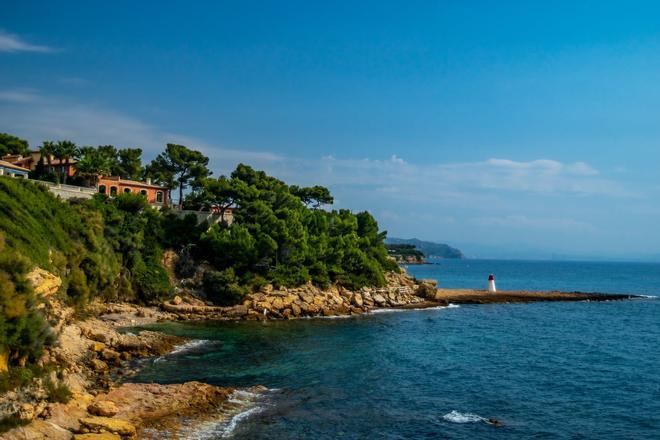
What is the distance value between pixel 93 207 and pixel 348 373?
3352cm

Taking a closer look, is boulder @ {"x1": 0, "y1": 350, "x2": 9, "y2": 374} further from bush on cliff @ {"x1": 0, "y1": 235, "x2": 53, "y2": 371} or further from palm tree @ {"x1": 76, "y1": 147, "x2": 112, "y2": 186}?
palm tree @ {"x1": 76, "y1": 147, "x2": 112, "y2": 186}

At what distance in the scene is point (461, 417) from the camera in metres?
24.8

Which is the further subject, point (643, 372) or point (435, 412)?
point (643, 372)

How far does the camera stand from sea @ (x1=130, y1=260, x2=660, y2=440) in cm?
2341

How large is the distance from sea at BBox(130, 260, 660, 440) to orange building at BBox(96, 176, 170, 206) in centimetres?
2611

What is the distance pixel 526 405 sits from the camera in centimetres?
2675

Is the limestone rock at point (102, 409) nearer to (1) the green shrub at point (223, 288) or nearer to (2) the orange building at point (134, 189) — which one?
(1) the green shrub at point (223, 288)

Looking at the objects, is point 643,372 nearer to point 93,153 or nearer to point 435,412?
point 435,412

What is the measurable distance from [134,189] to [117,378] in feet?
143

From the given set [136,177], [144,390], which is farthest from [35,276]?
[136,177]

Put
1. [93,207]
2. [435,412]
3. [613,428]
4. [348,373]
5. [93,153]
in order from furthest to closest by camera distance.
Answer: [93,153] < [93,207] < [348,373] < [435,412] < [613,428]

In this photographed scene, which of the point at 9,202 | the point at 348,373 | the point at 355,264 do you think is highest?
the point at 9,202

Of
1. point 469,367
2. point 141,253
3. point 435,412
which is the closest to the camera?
point 435,412

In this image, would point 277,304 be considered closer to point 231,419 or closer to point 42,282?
point 42,282
